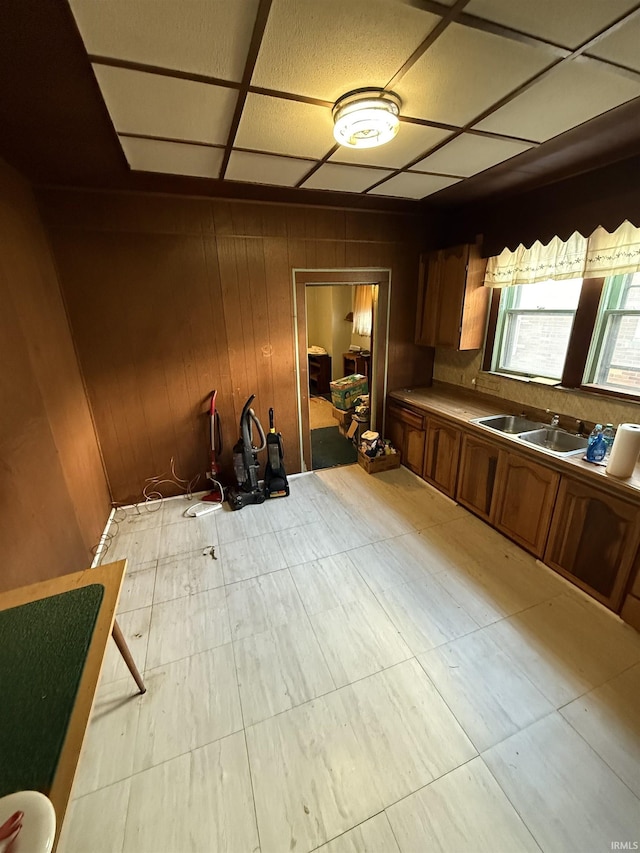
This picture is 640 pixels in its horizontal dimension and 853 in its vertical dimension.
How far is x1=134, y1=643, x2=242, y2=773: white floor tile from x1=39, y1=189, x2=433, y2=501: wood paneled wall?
74.3 inches

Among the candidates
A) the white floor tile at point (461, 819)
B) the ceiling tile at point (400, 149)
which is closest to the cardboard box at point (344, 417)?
the ceiling tile at point (400, 149)

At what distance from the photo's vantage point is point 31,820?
70 cm

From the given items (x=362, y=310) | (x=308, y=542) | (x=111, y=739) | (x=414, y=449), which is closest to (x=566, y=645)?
(x=308, y=542)

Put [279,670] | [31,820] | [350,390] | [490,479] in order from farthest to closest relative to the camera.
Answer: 1. [350,390]
2. [490,479]
3. [279,670]
4. [31,820]

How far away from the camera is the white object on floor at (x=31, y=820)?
0.67 m

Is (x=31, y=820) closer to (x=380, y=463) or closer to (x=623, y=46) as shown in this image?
(x=623, y=46)

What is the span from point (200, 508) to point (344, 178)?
2.94m

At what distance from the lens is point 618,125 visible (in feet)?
5.74

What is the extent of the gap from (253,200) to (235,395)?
1699 mm

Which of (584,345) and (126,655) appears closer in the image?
(126,655)

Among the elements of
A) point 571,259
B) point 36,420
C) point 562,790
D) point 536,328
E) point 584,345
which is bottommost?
point 562,790

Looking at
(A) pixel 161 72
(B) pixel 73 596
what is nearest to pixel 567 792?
(B) pixel 73 596

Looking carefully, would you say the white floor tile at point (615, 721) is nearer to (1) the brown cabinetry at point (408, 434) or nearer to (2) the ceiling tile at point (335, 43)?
(1) the brown cabinetry at point (408, 434)

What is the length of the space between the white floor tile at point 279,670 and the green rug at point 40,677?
0.89m
